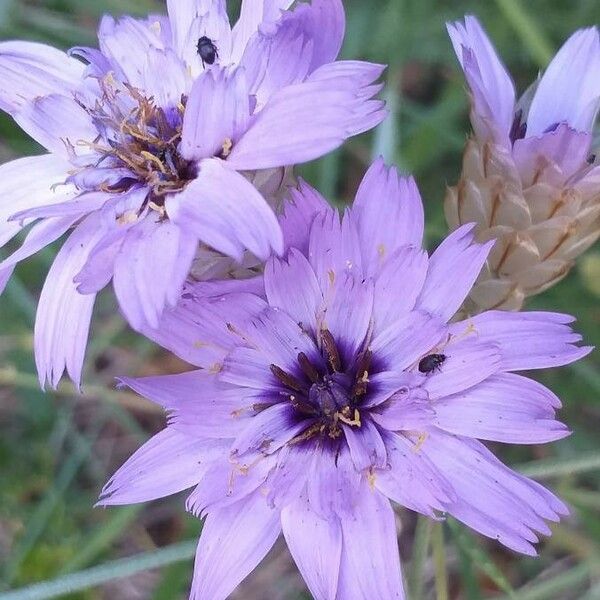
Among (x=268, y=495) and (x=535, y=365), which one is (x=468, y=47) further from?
(x=268, y=495)

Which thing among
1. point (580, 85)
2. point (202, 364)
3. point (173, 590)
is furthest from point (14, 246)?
point (580, 85)

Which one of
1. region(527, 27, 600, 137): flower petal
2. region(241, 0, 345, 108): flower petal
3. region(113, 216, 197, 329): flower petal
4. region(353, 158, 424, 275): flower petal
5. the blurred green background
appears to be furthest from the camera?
the blurred green background

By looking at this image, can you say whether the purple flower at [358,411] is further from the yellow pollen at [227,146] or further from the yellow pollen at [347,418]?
the yellow pollen at [227,146]

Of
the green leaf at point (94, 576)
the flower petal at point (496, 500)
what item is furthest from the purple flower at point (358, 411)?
the green leaf at point (94, 576)

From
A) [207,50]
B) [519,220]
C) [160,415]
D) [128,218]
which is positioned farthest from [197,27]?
[160,415]

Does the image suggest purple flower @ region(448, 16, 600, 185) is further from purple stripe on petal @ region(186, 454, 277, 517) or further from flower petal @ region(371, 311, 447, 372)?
purple stripe on petal @ region(186, 454, 277, 517)

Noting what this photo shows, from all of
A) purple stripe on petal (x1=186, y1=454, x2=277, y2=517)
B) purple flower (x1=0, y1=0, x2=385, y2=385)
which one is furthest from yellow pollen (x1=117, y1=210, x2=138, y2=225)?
purple stripe on petal (x1=186, y1=454, x2=277, y2=517)
